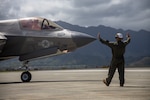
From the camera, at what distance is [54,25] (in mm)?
19266

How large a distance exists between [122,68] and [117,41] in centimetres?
105

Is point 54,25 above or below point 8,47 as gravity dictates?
above

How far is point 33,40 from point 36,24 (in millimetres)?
1049

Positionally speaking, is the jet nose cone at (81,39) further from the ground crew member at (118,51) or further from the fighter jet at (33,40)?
the ground crew member at (118,51)

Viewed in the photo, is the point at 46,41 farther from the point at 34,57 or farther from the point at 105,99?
the point at 105,99

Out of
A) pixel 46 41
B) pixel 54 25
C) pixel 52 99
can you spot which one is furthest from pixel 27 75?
pixel 52 99

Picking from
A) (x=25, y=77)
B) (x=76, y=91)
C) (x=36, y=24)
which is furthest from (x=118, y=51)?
(x=36, y=24)

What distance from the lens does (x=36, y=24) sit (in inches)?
742

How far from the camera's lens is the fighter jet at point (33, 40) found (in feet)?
59.6

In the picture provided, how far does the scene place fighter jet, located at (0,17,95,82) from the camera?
18.2 meters

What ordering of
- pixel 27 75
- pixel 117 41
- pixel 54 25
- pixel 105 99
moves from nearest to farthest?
pixel 105 99, pixel 117 41, pixel 27 75, pixel 54 25

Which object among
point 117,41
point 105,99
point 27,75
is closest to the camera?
point 105,99

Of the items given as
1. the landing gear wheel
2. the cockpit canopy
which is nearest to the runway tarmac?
the landing gear wheel

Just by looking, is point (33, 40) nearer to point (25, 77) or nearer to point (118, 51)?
point (25, 77)
